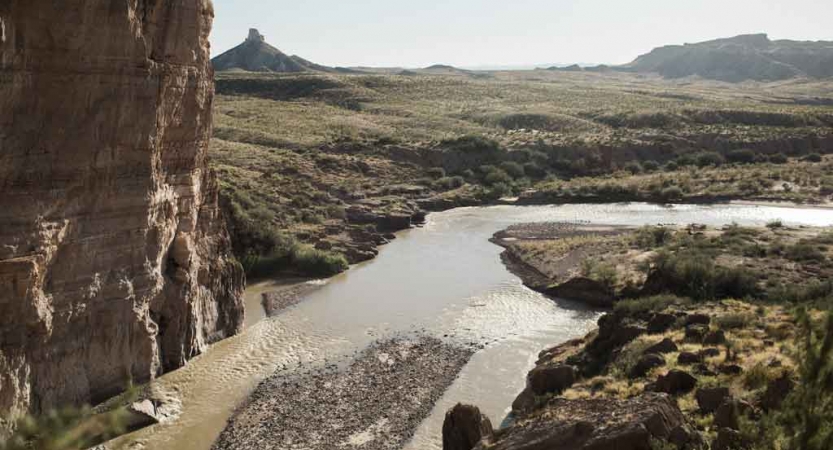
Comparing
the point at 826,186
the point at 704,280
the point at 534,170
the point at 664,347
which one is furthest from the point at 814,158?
the point at 664,347

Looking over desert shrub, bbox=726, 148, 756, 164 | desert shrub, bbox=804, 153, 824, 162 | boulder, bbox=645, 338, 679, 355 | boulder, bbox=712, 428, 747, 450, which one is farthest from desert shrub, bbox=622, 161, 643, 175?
boulder, bbox=712, 428, 747, 450

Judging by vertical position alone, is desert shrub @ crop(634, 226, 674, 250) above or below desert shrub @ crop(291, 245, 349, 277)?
above

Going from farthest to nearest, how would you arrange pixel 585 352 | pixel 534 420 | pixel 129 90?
pixel 585 352, pixel 129 90, pixel 534 420

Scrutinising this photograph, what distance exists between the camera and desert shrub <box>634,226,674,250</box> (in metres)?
35.4

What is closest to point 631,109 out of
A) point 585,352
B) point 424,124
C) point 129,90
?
point 424,124

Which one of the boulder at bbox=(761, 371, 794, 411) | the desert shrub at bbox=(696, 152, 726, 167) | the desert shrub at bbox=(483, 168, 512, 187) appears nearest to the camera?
the boulder at bbox=(761, 371, 794, 411)

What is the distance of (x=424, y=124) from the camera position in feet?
249

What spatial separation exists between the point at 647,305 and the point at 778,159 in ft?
154

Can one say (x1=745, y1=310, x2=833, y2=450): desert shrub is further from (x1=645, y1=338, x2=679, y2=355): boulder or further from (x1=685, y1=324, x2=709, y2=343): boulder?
(x1=685, y1=324, x2=709, y2=343): boulder

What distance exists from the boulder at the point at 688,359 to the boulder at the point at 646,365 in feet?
1.35

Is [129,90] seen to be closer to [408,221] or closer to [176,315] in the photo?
[176,315]

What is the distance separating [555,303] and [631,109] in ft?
199

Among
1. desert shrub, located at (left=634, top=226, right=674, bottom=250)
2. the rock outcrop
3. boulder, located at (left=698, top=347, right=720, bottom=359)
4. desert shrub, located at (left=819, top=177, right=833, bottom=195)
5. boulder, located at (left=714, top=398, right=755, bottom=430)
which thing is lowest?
desert shrub, located at (left=634, top=226, right=674, bottom=250)

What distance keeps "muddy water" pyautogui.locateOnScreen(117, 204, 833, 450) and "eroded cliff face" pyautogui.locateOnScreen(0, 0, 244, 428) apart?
1780 mm
